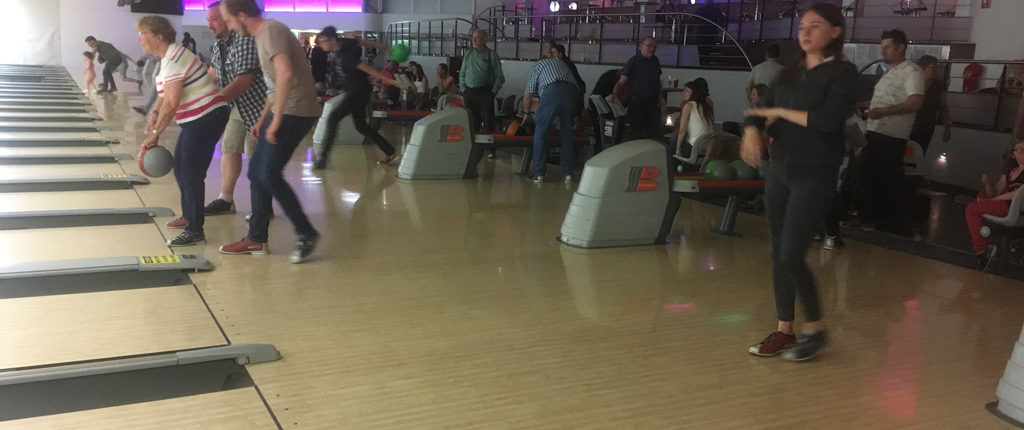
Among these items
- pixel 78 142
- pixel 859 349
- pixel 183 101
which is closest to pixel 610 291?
pixel 859 349

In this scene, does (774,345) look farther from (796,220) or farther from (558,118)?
(558,118)

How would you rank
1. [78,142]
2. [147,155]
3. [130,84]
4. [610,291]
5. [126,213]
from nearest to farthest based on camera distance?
[610,291]
[147,155]
[126,213]
[78,142]
[130,84]

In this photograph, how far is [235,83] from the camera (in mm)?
4156

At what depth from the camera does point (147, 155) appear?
4.33 meters

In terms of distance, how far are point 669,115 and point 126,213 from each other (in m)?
6.05

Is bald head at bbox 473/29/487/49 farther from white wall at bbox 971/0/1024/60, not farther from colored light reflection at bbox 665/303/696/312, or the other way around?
white wall at bbox 971/0/1024/60

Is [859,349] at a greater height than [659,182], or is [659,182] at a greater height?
[659,182]

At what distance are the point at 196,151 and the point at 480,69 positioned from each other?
423cm

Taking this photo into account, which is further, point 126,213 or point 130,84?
point 130,84

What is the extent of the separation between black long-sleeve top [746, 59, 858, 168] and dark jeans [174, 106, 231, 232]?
8.48ft

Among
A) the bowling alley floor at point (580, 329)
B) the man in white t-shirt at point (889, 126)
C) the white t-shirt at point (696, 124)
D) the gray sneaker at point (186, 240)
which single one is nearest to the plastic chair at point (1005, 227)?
the bowling alley floor at point (580, 329)

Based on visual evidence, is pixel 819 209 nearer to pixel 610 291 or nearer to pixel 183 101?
pixel 610 291

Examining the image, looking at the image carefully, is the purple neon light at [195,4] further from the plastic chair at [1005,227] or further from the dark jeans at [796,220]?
the dark jeans at [796,220]

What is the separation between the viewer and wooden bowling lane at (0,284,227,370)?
110 inches
